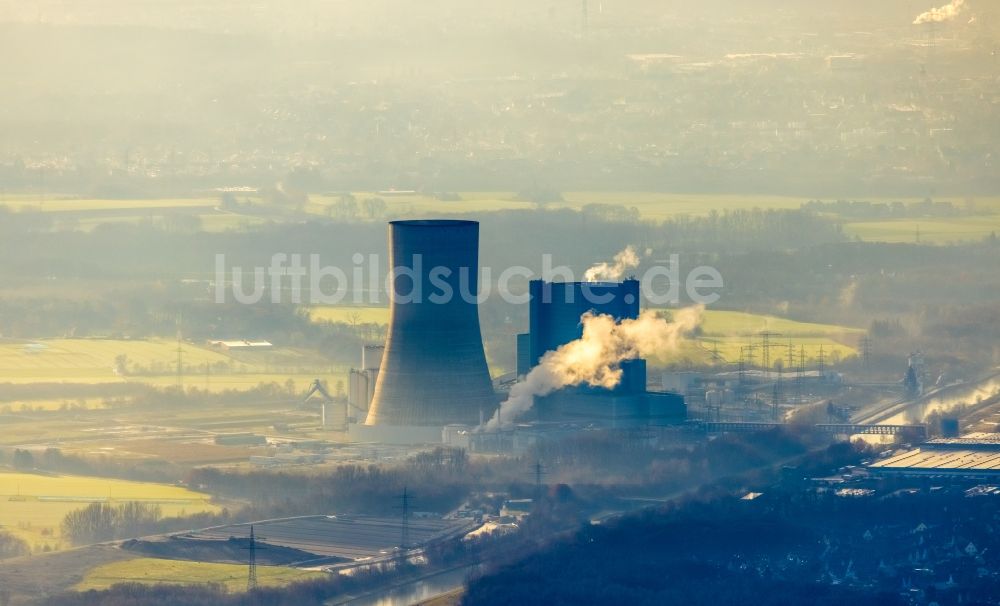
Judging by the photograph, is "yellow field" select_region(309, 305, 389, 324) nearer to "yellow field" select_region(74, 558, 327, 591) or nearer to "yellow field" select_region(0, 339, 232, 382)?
"yellow field" select_region(0, 339, 232, 382)

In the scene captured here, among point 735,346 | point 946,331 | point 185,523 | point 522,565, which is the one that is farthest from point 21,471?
point 946,331

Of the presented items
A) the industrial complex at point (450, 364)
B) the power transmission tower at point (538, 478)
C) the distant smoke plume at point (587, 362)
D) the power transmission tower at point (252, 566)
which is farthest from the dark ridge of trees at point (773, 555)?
the distant smoke plume at point (587, 362)

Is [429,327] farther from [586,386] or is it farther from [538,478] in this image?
[538,478]

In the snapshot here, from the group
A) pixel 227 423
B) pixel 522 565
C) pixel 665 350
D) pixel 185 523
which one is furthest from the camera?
pixel 665 350

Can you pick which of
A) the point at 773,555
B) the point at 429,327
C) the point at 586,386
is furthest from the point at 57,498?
the point at 773,555

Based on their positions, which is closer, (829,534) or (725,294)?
(829,534)

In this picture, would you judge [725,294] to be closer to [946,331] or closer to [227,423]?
[946,331]
